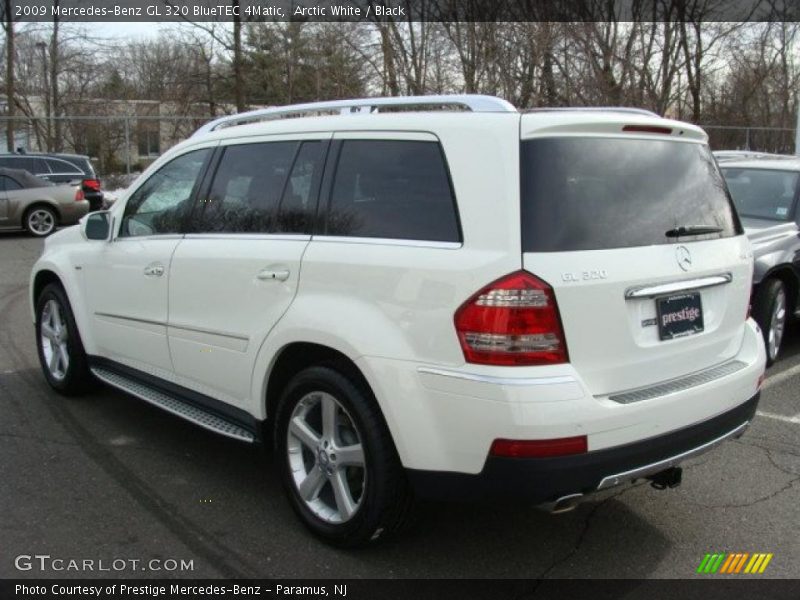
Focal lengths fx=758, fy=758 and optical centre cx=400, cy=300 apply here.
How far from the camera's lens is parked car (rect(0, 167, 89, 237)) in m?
15.2

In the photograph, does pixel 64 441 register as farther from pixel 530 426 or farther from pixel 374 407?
pixel 530 426

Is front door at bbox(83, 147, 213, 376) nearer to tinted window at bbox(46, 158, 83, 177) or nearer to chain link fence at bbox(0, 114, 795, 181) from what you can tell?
tinted window at bbox(46, 158, 83, 177)

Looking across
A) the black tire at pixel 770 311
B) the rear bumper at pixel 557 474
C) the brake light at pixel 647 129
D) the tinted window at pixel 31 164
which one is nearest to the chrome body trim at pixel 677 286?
the rear bumper at pixel 557 474

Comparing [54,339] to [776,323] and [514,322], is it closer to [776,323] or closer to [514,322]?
[514,322]

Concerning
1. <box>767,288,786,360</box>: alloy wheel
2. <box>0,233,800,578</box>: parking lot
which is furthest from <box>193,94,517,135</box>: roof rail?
<box>767,288,786,360</box>: alloy wheel

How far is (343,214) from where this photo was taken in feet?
10.4

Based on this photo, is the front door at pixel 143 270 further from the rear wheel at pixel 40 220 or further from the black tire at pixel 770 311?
the rear wheel at pixel 40 220

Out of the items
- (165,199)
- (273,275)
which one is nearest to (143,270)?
(165,199)

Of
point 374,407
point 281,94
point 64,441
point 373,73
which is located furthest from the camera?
point 281,94

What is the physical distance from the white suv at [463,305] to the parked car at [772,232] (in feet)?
9.13

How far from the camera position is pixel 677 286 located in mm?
2932

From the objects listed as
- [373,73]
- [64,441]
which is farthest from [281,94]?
[64,441]

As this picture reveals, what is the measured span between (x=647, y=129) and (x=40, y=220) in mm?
15010

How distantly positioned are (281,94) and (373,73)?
715 cm
